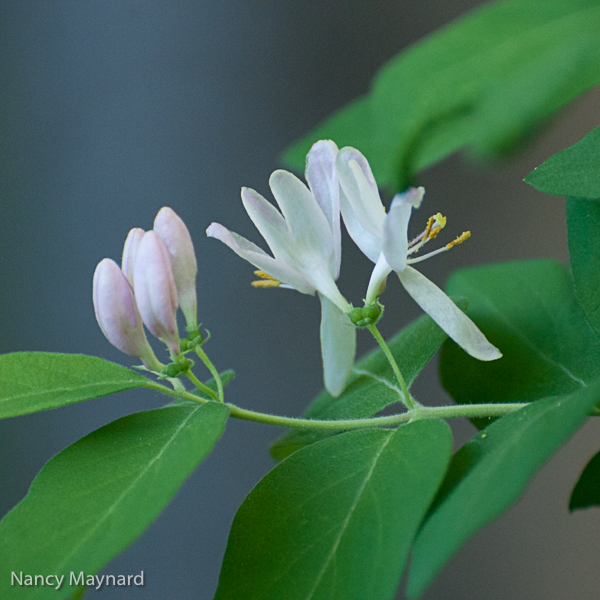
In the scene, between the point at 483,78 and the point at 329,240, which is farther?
the point at 329,240

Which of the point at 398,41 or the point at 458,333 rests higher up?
the point at 398,41

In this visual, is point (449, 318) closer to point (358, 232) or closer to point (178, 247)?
point (358, 232)

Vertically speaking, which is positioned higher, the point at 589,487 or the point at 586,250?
the point at 586,250

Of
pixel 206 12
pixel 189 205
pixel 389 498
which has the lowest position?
pixel 389 498

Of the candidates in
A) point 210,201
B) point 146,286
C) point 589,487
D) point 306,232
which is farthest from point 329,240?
point 210,201

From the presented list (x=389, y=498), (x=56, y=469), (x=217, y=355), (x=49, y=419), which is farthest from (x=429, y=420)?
(x=49, y=419)

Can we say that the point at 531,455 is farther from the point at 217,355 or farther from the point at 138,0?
the point at 138,0
